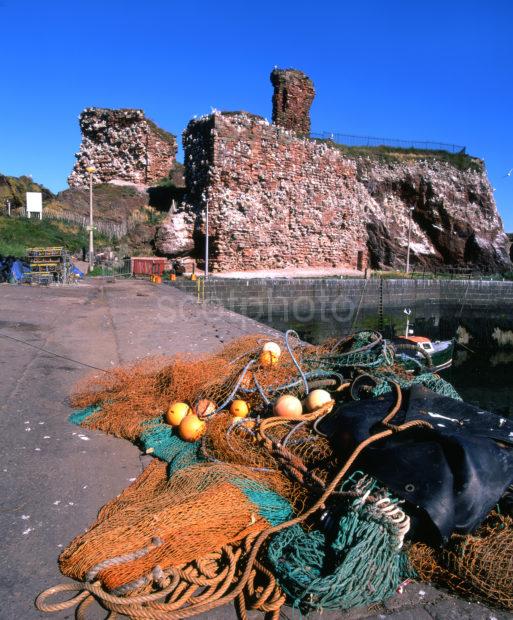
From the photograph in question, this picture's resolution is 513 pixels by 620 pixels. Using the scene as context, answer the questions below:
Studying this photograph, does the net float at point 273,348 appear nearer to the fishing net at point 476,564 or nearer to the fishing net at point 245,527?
the fishing net at point 245,527

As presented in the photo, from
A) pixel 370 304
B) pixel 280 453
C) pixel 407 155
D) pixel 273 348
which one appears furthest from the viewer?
pixel 407 155

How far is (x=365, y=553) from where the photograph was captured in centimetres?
208

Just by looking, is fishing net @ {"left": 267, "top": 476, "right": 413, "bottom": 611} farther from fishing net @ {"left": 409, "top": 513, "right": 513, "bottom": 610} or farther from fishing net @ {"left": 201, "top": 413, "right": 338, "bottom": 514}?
fishing net @ {"left": 201, "top": 413, "right": 338, "bottom": 514}

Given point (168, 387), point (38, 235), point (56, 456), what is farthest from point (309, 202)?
point (56, 456)

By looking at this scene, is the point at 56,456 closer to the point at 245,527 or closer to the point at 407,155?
the point at 245,527

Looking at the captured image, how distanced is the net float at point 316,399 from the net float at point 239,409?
18.0 inches

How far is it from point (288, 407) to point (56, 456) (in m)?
1.66

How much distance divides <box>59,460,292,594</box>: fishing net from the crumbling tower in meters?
33.6

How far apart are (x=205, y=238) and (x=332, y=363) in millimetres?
24479

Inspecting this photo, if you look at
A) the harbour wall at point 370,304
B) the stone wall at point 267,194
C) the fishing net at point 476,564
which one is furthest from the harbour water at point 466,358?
the fishing net at point 476,564

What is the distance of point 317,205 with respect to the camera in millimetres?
33094

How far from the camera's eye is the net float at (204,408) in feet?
11.8

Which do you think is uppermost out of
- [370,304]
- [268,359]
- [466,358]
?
[268,359]

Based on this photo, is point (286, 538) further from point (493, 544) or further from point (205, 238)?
point (205, 238)
